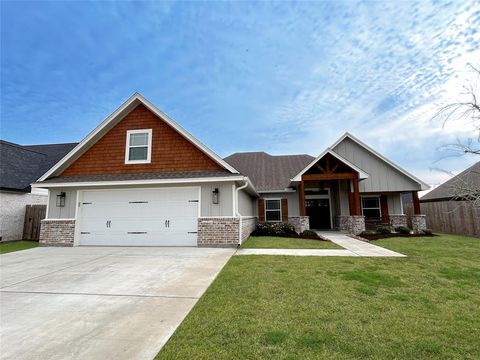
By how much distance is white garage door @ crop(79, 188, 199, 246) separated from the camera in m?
10.6

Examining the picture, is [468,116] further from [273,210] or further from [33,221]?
[33,221]

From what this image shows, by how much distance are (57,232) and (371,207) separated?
60.7 feet

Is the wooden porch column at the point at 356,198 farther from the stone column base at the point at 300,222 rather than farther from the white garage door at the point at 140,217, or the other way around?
the white garage door at the point at 140,217

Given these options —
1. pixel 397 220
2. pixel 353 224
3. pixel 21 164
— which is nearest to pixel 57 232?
pixel 21 164

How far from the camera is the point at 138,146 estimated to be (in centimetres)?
1166

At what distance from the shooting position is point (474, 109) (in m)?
3.11

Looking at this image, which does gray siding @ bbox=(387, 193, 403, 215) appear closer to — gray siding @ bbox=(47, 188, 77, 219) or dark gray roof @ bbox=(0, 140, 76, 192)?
gray siding @ bbox=(47, 188, 77, 219)

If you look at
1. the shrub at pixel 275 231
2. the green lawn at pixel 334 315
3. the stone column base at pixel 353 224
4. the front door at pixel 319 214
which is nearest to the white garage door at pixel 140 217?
the green lawn at pixel 334 315

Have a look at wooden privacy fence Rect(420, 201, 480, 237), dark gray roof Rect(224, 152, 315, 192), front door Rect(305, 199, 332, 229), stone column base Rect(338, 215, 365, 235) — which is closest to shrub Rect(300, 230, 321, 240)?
stone column base Rect(338, 215, 365, 235)

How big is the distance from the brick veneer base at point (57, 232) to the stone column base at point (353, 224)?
14279 millimetres

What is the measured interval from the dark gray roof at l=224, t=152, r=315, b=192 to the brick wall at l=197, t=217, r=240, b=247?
735 cm

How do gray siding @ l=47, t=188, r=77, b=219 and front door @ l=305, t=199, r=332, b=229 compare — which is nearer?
gray siding @ l=47, t=188, r=77, b=219

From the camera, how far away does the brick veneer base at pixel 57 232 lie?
11.1 m

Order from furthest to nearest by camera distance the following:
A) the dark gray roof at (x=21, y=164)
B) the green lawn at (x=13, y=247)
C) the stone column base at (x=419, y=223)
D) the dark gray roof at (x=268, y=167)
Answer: the dark gray roof at (x=268, y=167)
the stone column base at (x=419, y=223)
the dark gray roof at (x=21, y=164)
the green lawn at (x=13, y=247)
